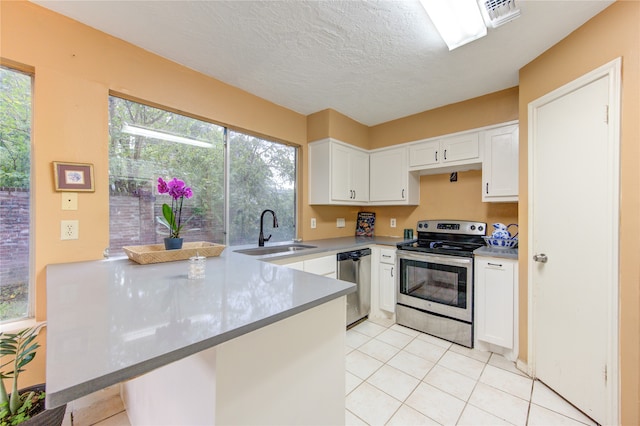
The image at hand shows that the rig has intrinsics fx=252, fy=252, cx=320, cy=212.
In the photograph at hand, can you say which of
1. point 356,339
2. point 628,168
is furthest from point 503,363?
point 628,168

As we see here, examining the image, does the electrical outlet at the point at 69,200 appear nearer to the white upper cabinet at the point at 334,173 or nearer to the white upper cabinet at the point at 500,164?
the white upper cabinet at the point at 334,173

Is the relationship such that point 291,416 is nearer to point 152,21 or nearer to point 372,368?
point 372,368

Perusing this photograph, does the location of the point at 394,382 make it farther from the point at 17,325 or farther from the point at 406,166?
the point at 17,325

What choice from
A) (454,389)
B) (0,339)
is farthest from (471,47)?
(0,339)

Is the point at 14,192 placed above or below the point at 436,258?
above

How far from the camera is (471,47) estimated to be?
6.06 ft

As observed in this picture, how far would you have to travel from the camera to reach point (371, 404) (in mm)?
1641

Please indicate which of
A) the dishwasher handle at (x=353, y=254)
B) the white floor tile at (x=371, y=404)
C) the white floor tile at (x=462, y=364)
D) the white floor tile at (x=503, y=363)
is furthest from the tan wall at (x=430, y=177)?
the white floor tile at (x=371, y=404)

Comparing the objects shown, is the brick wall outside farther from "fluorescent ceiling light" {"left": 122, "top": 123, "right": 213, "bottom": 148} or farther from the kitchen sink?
the kitchen sink

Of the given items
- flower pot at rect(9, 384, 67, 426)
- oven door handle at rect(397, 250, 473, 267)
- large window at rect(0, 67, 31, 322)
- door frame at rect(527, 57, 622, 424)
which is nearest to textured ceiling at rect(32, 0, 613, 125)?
door frame at rect(527, 57, 622, 424)

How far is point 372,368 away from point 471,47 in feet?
8.37

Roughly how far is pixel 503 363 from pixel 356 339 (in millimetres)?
1218

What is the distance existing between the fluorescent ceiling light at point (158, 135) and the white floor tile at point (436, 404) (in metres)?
2.57

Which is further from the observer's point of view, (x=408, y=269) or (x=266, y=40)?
(x=408, y=269)
